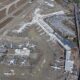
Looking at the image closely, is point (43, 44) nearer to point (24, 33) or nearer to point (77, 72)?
point (24, 33)

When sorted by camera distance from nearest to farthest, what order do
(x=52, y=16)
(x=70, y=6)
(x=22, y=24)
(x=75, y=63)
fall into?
(x=75, y=63) → (x=22, y=24) → (x=52, y=16) → (x=70, y=6)

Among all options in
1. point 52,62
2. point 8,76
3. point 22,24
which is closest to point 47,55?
point 52,62

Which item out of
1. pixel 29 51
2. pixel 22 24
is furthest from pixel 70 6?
pixel 29 51

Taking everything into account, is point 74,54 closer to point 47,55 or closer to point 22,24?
point 47,55

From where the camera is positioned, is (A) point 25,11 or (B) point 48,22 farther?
(A) point 25,11

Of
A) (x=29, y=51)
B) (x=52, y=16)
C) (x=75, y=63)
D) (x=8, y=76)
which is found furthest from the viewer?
(x=52, y=16)

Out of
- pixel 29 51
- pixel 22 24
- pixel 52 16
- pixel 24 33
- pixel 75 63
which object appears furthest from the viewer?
pixel 52 16
